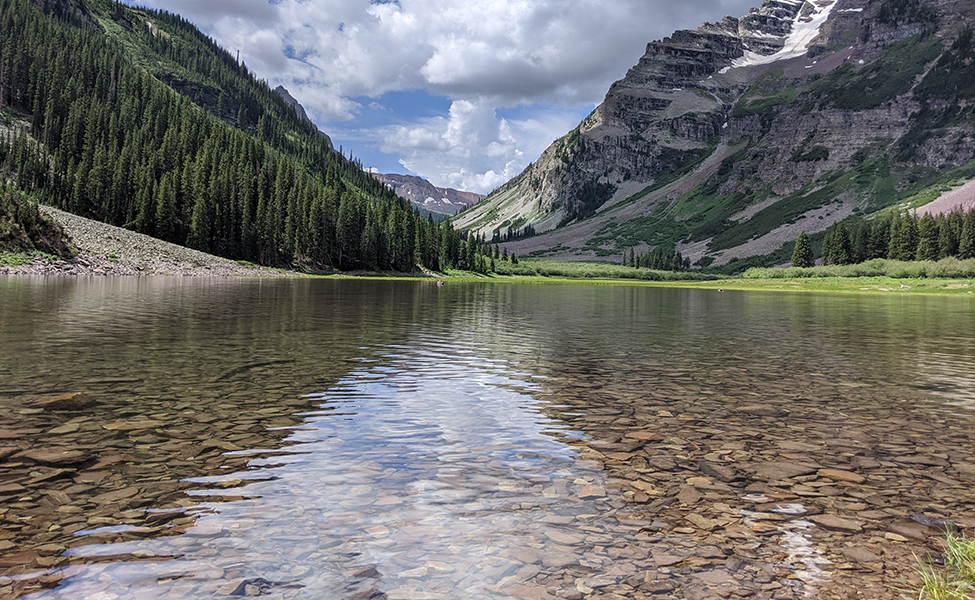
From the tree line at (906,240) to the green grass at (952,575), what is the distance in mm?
196245

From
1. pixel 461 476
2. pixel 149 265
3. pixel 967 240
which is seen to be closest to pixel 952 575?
pixel 461 476

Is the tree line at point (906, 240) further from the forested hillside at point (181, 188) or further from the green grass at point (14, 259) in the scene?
the green grass at point (14, 259)

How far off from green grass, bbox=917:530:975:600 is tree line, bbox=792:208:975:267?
196245mm

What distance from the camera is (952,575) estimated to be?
6539 millimetres

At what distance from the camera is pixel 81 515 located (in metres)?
7.42

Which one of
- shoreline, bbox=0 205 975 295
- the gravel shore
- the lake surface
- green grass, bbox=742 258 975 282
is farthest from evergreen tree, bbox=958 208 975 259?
the gravel shore

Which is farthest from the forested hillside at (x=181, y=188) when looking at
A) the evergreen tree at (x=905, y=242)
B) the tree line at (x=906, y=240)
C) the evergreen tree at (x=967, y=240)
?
the evergreen tree at (x=967, y=240)

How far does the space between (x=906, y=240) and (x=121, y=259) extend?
686ft

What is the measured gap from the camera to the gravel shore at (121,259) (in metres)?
83.6

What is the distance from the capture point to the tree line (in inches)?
6270

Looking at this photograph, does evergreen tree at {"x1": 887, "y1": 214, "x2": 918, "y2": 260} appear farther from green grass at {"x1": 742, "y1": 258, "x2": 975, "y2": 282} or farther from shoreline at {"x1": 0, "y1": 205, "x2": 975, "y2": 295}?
shoreline at {"x1": 0, "y1": 205, "x2": 975, "y2": 295}

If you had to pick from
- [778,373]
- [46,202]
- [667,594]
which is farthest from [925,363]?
[46,202]

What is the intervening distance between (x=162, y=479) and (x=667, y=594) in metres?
7.81

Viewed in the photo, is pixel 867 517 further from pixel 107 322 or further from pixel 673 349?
pixel 107 322
